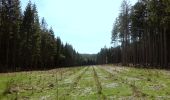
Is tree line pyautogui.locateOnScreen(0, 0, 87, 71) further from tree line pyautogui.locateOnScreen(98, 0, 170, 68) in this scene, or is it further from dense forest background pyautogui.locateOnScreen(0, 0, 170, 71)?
tree line pyautogui.locateOnScreen(98, 0, 170, 68)

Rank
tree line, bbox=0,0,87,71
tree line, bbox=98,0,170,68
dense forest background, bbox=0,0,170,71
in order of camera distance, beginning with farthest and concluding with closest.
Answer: tree line, bbox=0,0,87,71, dense forest background, bbox=0,0,170,71, tree line, bbox=98,0,170,68

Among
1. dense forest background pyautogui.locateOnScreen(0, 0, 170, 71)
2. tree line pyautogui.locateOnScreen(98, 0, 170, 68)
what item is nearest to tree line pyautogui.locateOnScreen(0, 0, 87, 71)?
dense forest background pyautogui.locateOnScreen(0, 0, 170, 71)

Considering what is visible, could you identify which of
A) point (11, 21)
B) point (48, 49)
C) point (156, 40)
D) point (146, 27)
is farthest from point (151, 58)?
point (48, 49)

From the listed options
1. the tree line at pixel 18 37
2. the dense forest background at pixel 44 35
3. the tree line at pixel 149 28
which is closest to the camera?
the tree line at pixel 149 28

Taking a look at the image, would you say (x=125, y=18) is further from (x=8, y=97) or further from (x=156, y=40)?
(x=8, y=97)

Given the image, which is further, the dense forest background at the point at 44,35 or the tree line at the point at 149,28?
the dense forest background at the point at 44,35

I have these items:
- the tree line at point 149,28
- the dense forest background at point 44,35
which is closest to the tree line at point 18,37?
the dense forest background at point 44,35

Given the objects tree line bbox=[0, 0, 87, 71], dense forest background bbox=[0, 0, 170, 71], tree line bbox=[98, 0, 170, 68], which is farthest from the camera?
tree line bbox=[0, 0, 87, 71]

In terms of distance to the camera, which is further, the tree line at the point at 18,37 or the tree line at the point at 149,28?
the tree line at the point at 18,37

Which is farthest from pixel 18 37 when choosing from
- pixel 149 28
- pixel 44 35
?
pixel 44 35

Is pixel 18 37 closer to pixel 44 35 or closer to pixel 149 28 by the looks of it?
pixel 149 28

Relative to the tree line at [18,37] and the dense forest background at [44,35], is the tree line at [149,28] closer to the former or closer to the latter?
the dense forest background at [44,35]

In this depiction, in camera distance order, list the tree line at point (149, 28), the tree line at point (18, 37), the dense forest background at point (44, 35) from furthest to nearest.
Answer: the tree line at point (18, 37) < the dense forest background at point (44, 35) < the tree line at point (149, 28)

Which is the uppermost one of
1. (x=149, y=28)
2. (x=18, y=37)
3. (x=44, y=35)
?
(x=44, y=35)
